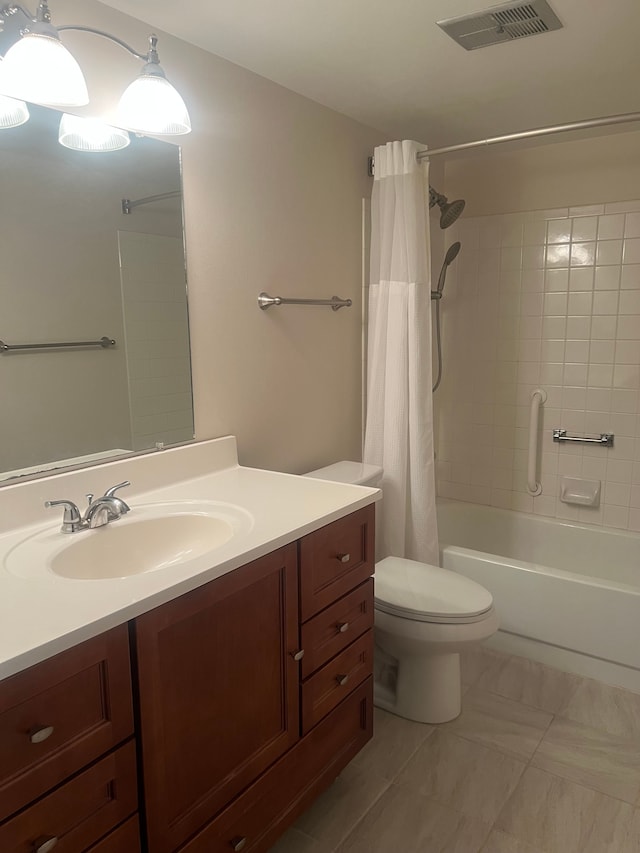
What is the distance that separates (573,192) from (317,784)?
8.55 ft

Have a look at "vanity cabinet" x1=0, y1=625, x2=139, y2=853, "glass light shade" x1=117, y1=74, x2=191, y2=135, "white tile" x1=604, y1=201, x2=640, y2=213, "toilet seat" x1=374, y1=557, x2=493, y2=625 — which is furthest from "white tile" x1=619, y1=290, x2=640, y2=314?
"vanity cabinet" x1=0, y1=625, x2=139, y2=853

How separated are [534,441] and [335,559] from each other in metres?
1.82

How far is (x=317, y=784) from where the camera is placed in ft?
5.34

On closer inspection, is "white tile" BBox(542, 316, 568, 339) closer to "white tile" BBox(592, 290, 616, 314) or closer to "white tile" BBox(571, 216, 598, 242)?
"white tile" BBox(592, 290, 616, 314)

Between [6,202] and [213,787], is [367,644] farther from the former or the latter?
[6,202]

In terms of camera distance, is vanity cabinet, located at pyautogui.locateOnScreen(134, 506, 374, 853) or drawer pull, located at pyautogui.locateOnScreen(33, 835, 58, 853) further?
vanity cabinet, located at pyautogui.locateOnScreen(134, 506, 374, 853)

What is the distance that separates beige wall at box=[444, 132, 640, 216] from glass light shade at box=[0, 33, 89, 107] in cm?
220

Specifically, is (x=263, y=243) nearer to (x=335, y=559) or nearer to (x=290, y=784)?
(x=335, y=559)

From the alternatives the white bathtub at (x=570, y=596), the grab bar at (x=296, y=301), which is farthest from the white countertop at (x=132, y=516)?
the white bathtub at (x=570, y=596)

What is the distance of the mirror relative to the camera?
148 centimetres

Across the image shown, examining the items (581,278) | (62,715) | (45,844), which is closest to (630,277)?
(581,278)

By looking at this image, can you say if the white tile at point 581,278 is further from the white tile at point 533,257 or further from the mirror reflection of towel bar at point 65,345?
the mirror reflection of towel bar at point 65,345

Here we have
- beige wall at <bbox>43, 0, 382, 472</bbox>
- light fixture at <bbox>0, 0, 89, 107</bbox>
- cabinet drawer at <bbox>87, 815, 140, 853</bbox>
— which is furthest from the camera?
beige wall at <bbox>43, 0, 382, 472</bbox>

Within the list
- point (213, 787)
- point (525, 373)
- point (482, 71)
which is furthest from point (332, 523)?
point (525, 373)
